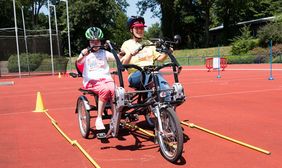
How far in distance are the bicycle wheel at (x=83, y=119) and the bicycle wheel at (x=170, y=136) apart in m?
1.49

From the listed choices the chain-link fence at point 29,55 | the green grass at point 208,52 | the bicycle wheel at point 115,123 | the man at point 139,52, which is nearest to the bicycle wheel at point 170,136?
the bicycle wheel at point 115,123

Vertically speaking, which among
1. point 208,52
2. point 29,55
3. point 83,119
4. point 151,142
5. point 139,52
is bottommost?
point 151,142

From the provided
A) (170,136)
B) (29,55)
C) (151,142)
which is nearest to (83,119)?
(151,142)

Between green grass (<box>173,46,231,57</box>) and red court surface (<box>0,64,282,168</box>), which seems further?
green grass (<box>173,46,231,57</box>)

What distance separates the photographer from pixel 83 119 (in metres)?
6.42

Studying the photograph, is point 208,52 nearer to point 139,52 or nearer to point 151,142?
point 139,52

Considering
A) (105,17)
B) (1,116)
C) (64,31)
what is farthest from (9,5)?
(1,116)

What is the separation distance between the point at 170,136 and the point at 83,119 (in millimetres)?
2194

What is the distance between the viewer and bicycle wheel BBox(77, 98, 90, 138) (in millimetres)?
5984

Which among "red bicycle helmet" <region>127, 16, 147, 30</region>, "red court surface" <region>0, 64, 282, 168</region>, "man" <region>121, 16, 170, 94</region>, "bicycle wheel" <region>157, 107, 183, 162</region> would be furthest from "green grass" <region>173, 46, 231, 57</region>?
"bicycle wheel" <region>157, 107, 183, 162</region>

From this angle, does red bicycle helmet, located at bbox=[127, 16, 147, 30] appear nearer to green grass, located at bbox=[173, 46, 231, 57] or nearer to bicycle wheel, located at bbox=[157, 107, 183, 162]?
bicycle wheel, located at bbox=[157, 107, 183, 162]

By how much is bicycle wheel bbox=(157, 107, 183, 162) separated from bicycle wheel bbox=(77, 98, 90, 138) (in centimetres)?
149

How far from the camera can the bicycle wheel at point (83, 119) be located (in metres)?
5.98

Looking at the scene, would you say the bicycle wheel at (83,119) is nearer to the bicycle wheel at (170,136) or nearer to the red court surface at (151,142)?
the red court surface at (151,142)
